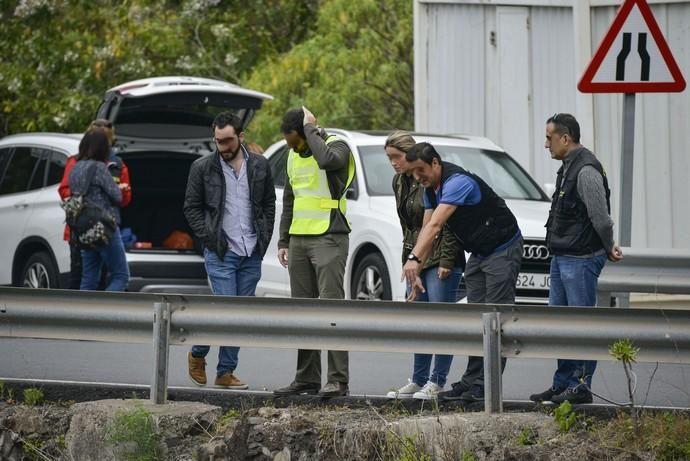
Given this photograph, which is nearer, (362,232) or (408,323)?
(408,323)

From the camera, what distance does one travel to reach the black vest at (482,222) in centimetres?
925

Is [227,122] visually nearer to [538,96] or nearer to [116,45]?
[538,96]

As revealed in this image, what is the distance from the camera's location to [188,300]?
26.9 ft

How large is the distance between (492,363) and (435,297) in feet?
7.50

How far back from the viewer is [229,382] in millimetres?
9820

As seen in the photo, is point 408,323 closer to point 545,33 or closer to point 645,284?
point 645,284

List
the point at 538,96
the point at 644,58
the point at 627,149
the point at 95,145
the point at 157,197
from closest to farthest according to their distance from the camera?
the point at 644,58 → the point at 627,149 → the point at 95,145 → the point at 157,197 → the point at 538,96

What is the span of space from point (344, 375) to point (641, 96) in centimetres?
677

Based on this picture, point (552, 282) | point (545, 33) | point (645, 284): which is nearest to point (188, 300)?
point (552, 282)

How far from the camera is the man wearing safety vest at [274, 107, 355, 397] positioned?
9547mm

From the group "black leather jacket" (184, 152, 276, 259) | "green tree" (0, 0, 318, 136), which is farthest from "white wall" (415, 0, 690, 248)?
"green tree" (0, 0, 318, 136)

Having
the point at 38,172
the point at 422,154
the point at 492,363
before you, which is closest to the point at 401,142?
the point at 422,154

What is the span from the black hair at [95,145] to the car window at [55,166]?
1.93m

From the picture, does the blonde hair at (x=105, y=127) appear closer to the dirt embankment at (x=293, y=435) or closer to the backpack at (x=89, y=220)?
the backpack at (x=89, y=220)
